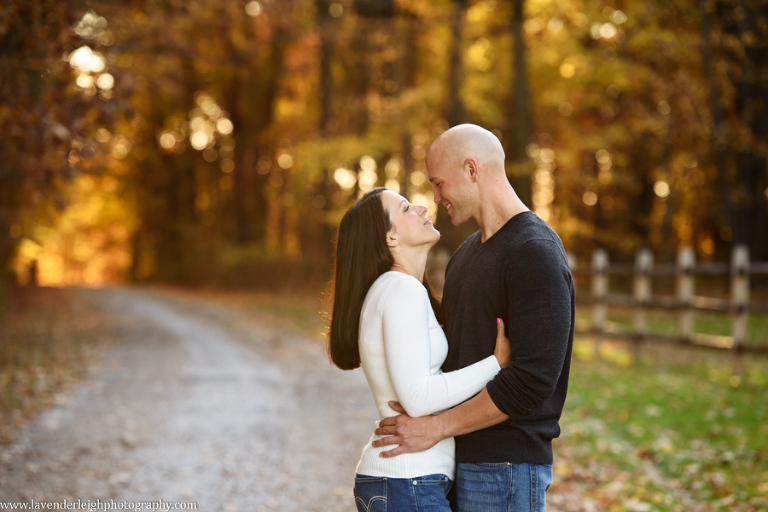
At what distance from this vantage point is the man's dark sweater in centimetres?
231

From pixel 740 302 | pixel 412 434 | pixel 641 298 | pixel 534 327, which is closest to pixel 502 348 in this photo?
pixel 534 327

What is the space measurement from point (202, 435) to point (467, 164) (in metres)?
5.77

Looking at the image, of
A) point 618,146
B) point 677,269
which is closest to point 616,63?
point 618,146

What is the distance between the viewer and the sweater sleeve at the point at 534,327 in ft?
7.55

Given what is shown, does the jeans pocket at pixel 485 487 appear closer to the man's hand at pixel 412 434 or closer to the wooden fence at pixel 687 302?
the man's hand at pixel 412 434

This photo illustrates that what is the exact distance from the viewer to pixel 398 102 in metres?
18.6

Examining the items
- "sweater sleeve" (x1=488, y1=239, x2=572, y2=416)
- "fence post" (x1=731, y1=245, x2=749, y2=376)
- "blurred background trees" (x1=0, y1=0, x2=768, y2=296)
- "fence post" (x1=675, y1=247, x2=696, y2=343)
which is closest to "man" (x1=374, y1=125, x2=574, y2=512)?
"sweater sleeve" (x1=488, y1=239, x2=572, y2=416)

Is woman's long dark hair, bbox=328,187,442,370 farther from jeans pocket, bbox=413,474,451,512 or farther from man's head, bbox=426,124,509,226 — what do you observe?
jeans pocket, bbox=413,474,451,512

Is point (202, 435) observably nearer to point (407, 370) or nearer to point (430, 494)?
point (430, 494)

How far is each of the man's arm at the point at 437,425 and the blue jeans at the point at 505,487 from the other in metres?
0.17

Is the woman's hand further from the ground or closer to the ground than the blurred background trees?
closer to the ground

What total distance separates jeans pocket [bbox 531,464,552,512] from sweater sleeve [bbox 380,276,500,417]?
338mm

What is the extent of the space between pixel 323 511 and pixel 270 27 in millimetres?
14987

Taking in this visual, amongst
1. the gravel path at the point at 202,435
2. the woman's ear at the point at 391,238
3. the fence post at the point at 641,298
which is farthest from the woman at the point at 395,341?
the fence post at the point at 641,298
